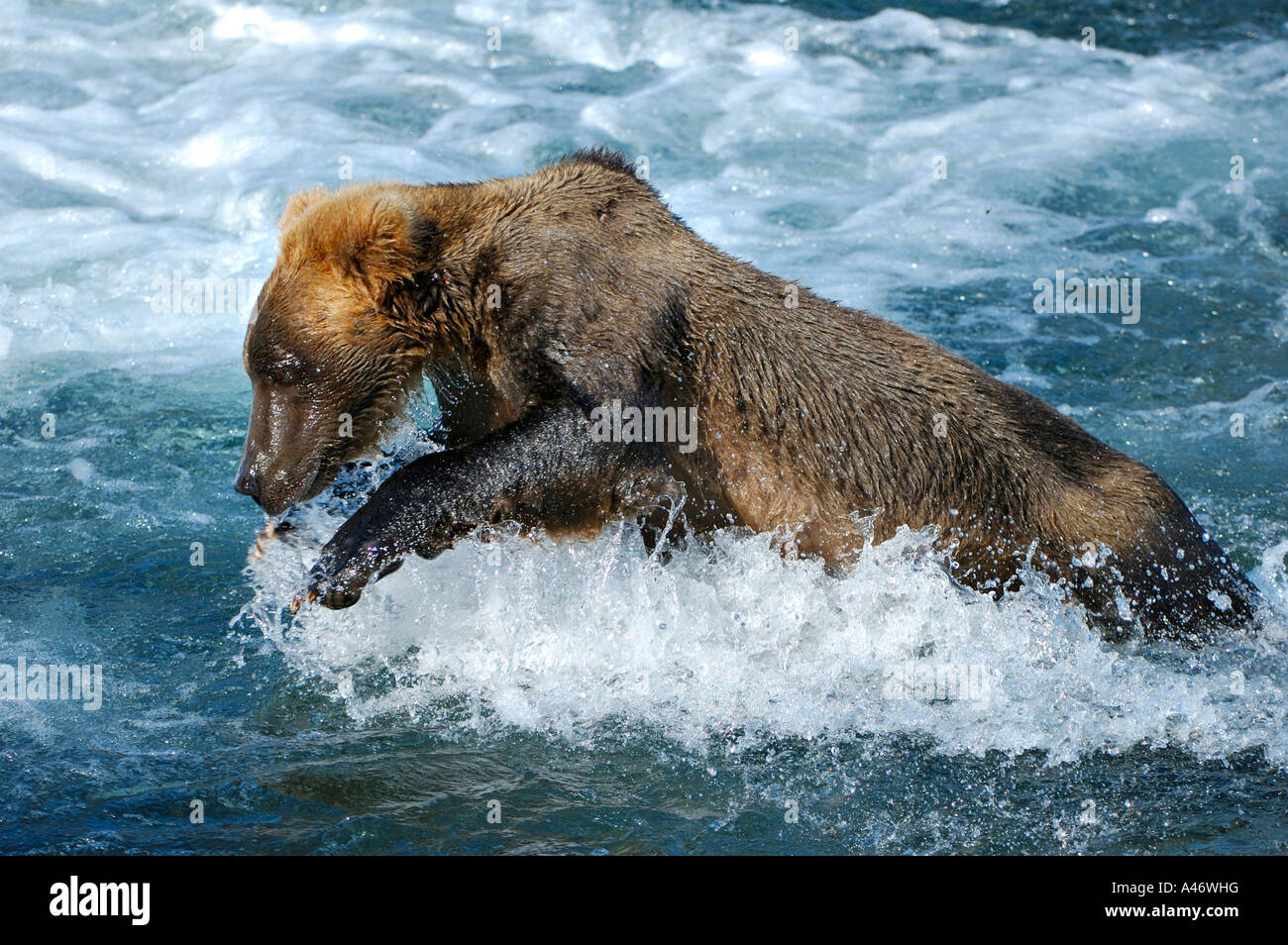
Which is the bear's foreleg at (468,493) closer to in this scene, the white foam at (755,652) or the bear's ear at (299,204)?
the white foam at (755,652)

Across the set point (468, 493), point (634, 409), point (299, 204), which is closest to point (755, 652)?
point (634, 409)

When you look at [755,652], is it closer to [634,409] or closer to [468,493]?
[634,409]

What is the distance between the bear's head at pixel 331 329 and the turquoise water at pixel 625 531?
69 cm

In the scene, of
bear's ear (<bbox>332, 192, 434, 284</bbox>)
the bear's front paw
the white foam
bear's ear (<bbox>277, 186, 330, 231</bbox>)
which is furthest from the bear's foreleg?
bear's ear (<bbox>277, 186, 330, 231</bbox>)

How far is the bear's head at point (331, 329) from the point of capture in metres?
5.02

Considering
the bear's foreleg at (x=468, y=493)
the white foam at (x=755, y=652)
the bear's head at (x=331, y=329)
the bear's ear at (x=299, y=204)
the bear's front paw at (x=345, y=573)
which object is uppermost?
the bear's ear at (x=299, y=204)

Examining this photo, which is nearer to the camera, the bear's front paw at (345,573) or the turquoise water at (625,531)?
the turquoise water at (625,531)

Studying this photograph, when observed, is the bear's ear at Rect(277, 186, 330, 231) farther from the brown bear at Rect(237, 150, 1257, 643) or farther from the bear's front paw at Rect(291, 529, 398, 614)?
the bear's front paw at Rect(291, 529, 398, 614)

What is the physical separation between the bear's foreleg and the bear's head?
0.46 meters

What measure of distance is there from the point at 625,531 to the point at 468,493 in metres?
0.70

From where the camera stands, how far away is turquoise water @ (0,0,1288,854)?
14.5ft

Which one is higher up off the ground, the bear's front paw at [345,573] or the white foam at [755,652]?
the bear's front paw at [345,573]

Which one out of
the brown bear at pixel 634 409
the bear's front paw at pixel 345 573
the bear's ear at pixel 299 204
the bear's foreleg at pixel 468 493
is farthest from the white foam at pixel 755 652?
the bear's ear at pixel 299 204
